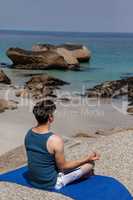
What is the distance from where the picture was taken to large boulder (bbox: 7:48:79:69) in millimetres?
40719

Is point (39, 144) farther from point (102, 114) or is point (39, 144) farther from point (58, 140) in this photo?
point (102, 114)

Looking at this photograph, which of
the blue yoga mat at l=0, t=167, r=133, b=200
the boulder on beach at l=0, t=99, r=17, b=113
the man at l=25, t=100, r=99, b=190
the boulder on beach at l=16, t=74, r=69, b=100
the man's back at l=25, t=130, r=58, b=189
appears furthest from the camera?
the boulder on beach at l=16, t=74, r=69, b=100

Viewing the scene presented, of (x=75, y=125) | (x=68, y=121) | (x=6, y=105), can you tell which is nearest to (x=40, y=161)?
(x=75, y=125)

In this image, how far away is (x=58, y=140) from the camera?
709 cm

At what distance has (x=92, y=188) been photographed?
7523 mm

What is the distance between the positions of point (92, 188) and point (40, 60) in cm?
3463

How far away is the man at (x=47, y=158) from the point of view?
23.1 ft

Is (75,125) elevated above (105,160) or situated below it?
below

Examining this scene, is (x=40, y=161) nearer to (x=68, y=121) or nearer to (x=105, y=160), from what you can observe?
(x=105, y=160)

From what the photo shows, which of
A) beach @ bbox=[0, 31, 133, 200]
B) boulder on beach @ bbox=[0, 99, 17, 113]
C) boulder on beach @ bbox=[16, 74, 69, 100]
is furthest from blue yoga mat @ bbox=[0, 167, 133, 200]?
boulder on beach @ bbox=[16, 74, 69, 100]

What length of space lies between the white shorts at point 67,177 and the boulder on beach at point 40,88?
1598cm

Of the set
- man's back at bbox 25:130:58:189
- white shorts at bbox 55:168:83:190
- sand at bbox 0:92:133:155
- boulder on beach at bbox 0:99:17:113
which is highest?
man's back at bbox 25:130:58:189

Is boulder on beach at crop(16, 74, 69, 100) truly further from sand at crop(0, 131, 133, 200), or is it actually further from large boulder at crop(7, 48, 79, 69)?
sand at crop(0, 131, 133, 200)

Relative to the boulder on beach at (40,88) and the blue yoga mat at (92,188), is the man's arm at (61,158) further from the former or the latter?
the boulder on beach at (40,88)
